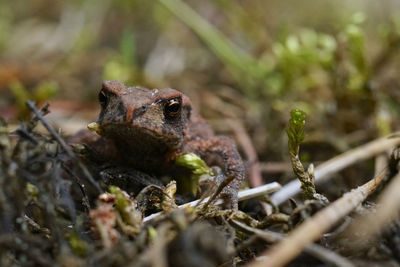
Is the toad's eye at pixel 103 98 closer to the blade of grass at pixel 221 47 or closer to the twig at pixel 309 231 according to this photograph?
the twig at pixel 309 231

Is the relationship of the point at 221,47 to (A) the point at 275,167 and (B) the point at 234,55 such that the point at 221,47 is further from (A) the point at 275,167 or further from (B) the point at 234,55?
(A) the point at 275,167

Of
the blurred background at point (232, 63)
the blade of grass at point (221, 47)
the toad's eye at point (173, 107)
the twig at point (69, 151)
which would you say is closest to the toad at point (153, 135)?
the toad's eye at point (173, 107)

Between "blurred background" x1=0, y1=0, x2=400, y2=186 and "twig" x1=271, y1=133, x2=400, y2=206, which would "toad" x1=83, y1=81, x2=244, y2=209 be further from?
"blurred background" x1=0, y1=0, x2=400, y2=186

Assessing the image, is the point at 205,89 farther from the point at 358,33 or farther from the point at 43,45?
the point at 43,45

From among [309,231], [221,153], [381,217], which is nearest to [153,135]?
[221,153]

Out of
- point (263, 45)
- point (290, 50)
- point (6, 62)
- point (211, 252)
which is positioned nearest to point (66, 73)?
point (6, 62)

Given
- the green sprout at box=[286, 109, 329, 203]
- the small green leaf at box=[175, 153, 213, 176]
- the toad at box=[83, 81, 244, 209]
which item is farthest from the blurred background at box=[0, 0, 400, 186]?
the green sprout at box=[286, 109, 329, 203]

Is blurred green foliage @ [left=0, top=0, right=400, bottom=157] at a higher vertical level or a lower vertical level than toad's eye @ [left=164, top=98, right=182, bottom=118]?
higher
